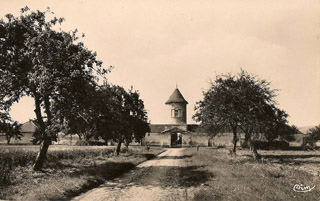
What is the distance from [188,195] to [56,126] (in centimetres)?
915

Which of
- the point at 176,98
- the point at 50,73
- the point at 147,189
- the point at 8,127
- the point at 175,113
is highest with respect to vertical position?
the point at 176,98

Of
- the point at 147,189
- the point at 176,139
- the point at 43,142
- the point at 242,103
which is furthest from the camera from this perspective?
the point at 176,139

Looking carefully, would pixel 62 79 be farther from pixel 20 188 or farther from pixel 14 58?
pixel 20 188

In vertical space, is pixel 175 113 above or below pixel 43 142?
above

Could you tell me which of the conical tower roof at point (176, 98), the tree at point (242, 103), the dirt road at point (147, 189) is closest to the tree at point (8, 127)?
the dirt road at point (147, 189)

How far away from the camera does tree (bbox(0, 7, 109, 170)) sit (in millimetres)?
16391

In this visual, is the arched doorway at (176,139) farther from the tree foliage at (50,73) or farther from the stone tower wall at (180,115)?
the tree foliage at (50,73)

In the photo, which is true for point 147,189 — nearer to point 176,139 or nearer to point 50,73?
point 50,73

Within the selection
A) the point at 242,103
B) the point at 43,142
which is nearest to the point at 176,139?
the point at 242,103

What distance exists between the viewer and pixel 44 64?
1627cm

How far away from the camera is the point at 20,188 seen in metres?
12.7

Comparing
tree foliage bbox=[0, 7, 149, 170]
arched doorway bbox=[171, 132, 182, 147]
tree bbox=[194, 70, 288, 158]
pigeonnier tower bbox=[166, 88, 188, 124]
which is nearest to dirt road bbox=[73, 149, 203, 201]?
tree foliage bbox=[0, 7, 149, 170]

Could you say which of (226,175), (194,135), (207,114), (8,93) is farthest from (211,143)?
(8,93)

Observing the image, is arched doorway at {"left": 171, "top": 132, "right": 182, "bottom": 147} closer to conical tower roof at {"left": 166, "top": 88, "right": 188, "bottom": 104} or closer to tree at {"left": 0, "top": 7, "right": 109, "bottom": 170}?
conical tower roof at {"left": 166, "top": 88, "right": 188, "bottom": 104}
